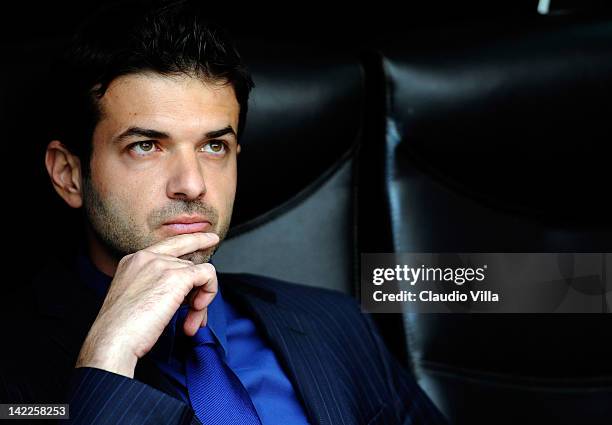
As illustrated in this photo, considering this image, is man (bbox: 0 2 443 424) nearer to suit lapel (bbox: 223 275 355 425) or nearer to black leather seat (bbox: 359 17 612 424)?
suit lapel (bbox: 223 275 355 425)

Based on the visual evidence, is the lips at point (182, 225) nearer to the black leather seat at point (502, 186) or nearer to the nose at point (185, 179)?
the nose at point (185, 179)

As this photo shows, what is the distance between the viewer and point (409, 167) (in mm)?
1747

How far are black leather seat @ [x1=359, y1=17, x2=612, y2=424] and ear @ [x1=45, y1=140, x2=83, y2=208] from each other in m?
0.59

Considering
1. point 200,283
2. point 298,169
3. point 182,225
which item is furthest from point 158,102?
point 298,169

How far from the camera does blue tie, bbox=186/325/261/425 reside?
1.30 meters

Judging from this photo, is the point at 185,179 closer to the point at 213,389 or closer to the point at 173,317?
the point at 173,317

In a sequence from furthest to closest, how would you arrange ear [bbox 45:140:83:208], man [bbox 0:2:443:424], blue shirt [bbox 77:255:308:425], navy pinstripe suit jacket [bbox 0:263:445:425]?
ear [bbox 45:140:83:208]
blue shirt [bbox 77:255:308:425]
man [bbox 0:2:443:424]
navy pinstripe suit jacket [bbox 0:263:445:425]

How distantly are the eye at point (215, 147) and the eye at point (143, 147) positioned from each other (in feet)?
0.31

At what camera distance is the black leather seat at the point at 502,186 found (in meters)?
1.71

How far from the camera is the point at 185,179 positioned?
136cm

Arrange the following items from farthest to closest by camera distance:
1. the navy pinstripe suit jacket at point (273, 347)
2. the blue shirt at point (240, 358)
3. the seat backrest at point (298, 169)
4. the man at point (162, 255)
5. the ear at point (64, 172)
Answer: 1. the seat backrest at point (298, 169)
2. the ear at point (64, 172)
3. the blue shirt at point (240, 358)
4. the man at point (162, 255)
5. the navy pinstripe suit jacket at point (273, 347)

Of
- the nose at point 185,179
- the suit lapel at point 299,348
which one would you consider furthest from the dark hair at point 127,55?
the suit lapel at point 299,348

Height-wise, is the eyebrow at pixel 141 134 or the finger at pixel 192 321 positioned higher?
the eyebrow at pixel 141 134

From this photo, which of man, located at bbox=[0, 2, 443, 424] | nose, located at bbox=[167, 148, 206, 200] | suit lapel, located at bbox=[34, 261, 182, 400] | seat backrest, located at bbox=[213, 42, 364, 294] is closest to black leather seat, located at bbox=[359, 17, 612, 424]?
seat backrest, located at bbox=[213, 42, 364, 294]
